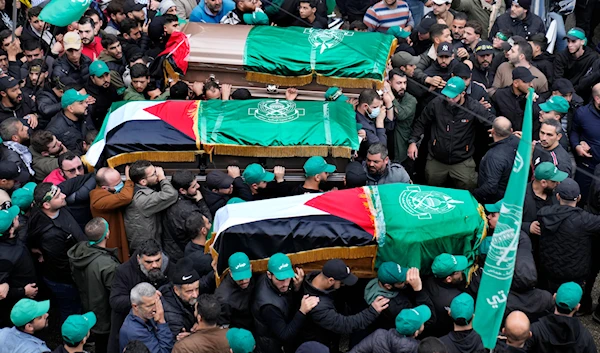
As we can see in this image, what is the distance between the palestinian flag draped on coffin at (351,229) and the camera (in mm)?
6980

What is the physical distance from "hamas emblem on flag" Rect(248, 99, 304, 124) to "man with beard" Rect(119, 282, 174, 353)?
101 inches

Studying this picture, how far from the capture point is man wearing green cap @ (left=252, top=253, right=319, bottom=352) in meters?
6.58

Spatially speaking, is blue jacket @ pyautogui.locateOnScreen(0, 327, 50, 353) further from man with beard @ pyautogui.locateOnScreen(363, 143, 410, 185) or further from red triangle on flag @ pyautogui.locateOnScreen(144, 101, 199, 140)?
man with beard @ pyautogui.locateOnScreen(363, 143, 410, 185)

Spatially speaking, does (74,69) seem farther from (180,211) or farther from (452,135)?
(452,135)

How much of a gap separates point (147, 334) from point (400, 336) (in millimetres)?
1795

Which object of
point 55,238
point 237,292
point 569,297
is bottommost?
point 55,238

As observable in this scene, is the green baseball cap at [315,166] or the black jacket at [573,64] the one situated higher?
the green baseball cap at [315,166]

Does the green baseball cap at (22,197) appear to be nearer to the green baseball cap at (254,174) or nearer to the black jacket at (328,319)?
the green baseball cap at (254,174)

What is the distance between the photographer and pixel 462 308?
6.20 m

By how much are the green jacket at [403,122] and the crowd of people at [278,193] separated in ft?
0.07

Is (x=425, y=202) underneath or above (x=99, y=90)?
above

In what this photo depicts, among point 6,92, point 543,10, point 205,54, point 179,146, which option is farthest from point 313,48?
point 543,10

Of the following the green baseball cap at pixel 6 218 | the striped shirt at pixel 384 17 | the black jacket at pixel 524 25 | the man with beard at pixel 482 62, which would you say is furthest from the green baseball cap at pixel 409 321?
the black jacket at pixel 524 25

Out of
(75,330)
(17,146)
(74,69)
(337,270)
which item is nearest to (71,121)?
(17,146)
